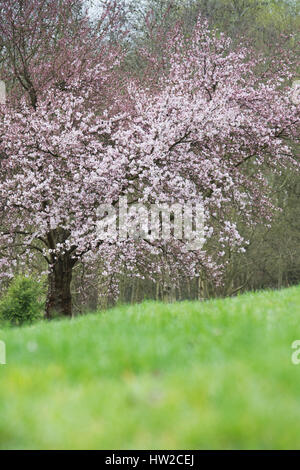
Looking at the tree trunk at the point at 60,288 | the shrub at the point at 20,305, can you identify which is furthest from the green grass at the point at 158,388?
the tree trunk at the point at 60,288

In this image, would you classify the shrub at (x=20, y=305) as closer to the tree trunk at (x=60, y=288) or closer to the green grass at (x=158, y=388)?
the tree trunk at (x=60, y=288)

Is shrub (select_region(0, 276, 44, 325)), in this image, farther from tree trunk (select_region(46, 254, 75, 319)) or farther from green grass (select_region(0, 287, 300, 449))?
green grass (select_region(0, 287, 300, 449))

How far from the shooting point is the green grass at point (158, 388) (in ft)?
10.6

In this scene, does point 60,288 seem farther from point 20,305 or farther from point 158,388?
point 158,388

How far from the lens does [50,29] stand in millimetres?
16500

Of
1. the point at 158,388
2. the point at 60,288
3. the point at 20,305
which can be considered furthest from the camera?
the point at 60,288

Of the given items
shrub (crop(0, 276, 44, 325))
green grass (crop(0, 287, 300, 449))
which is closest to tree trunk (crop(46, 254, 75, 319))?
shrub (crop(0, 276, 44, 325))

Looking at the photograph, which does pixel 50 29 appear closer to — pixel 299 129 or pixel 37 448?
pixel 299 129

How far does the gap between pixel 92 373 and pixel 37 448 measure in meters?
1.18

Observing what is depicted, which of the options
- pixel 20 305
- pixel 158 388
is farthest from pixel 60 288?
pixel 158 388

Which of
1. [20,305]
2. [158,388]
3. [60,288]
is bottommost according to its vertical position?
[158,388]

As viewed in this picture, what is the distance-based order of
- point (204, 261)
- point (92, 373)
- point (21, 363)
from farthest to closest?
point (204, 261) → point (21, 363) → point (92, 373)

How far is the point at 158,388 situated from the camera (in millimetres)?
3875

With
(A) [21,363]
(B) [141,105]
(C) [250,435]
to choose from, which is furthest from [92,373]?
(B) [141,105]
